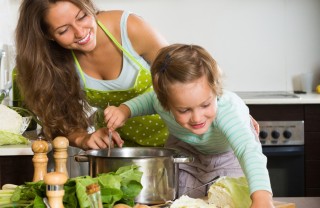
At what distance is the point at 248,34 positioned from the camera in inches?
178

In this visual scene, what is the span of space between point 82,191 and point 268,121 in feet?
8.40

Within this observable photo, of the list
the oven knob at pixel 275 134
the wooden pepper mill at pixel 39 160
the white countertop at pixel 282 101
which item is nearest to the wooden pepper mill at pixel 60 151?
the wooden pepper mill at pixel 39 160

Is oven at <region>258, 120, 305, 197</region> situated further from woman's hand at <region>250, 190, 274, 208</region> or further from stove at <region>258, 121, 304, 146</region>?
woman's hand at <region>250, 190, 274, 208</region>

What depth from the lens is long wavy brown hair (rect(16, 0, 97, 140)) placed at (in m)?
2.52

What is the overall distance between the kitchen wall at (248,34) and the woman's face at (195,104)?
259 cm

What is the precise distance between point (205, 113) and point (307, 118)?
7.07 ft

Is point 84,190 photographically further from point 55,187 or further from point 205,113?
point 205,113

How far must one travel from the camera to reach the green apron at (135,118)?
2.61 m

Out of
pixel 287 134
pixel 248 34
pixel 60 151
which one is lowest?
pixel 287 134

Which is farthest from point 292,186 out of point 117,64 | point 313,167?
point 117,64

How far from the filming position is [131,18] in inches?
103

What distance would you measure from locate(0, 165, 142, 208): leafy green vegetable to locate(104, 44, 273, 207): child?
0.94ft

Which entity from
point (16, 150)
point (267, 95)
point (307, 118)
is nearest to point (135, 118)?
point (16, 150)

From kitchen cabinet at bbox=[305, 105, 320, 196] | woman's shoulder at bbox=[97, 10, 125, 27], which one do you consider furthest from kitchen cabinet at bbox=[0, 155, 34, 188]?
kitchen cabinet at bbox=[305, 105, 320, 196]
